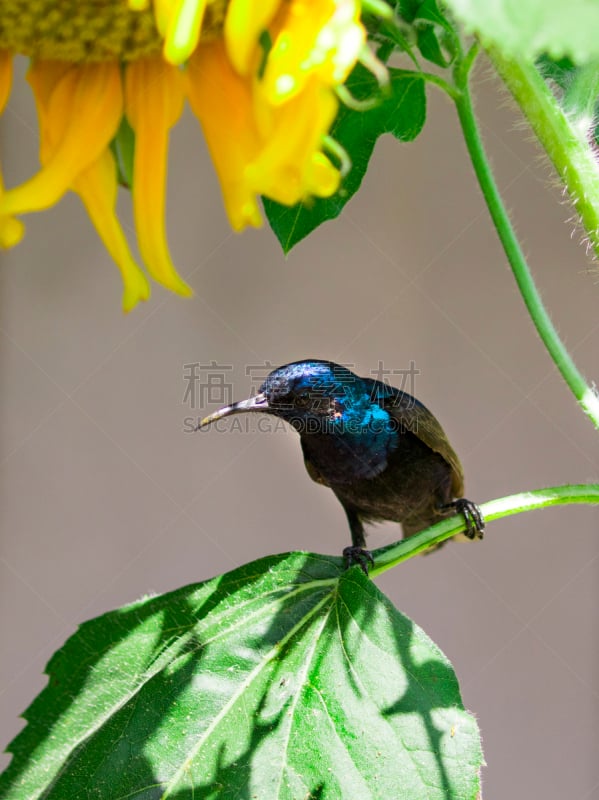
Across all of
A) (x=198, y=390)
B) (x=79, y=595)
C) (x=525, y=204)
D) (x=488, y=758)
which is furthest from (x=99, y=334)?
(x=488, y=758)

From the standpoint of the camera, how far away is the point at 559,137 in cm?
62

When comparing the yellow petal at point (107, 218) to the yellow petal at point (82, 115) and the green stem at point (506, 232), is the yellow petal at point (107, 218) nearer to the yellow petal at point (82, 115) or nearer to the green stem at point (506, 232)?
the yellow petal at point (82, 115)

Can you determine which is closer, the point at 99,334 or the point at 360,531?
the point at 360,531

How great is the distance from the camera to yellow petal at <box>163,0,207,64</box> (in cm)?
38

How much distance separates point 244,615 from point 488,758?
6.27 ft

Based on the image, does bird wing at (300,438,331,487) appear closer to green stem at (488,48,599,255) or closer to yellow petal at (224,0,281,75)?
green stem at (488,48,599,255)

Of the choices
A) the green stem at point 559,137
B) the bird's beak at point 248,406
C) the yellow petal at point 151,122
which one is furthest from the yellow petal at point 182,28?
the bird's beak at point 248,406

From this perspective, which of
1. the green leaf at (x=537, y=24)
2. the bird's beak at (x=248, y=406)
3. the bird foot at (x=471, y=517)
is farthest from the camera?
the bird's beak at (x=248, y=406)

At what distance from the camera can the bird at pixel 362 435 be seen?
1.36m

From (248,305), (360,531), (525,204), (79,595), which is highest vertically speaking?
(525,204)

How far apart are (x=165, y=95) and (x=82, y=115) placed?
0.15 feet

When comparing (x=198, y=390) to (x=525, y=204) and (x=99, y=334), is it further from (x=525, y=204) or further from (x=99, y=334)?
(x=525, y=204)

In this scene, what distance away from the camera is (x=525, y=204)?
232cm

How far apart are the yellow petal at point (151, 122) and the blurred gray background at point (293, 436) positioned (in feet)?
5.64
